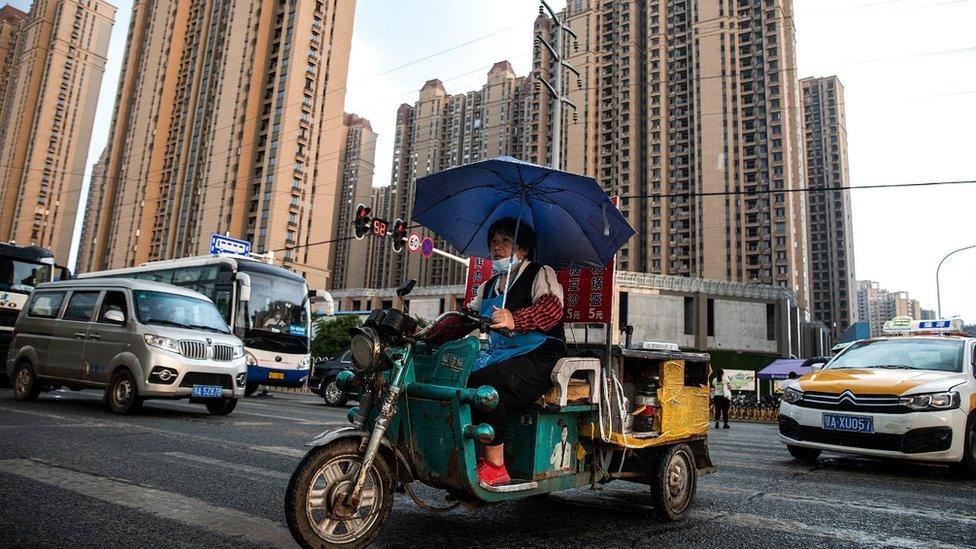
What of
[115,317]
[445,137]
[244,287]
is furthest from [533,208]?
[445,137]

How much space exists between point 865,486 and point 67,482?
6615mm

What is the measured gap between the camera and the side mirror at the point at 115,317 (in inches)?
313

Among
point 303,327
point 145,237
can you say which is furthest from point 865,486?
point 145,237

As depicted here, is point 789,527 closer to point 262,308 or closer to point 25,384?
point 25,384

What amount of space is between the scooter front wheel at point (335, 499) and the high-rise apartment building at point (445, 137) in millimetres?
92226

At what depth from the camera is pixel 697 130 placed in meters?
77.2

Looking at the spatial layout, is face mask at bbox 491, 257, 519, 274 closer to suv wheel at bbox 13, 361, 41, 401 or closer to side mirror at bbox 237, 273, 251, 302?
suv wheel at bbox 13, 361, 41, 401

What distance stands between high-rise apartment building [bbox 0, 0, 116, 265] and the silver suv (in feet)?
313

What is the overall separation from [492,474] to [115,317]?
7.37m

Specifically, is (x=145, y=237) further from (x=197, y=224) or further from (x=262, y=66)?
(x=262, y=66)

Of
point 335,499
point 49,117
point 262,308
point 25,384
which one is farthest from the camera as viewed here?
point 49,117

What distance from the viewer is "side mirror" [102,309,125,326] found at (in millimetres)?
7945

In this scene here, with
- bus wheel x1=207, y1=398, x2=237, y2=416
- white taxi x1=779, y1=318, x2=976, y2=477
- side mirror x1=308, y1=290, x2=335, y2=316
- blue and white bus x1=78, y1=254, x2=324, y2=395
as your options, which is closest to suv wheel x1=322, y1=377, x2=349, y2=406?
blue and white bus x1=78, y1=254, x2=324, y2=395

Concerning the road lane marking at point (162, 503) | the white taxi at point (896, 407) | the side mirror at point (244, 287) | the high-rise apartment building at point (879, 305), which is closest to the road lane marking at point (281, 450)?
the road lane marking at point (162, 503)
